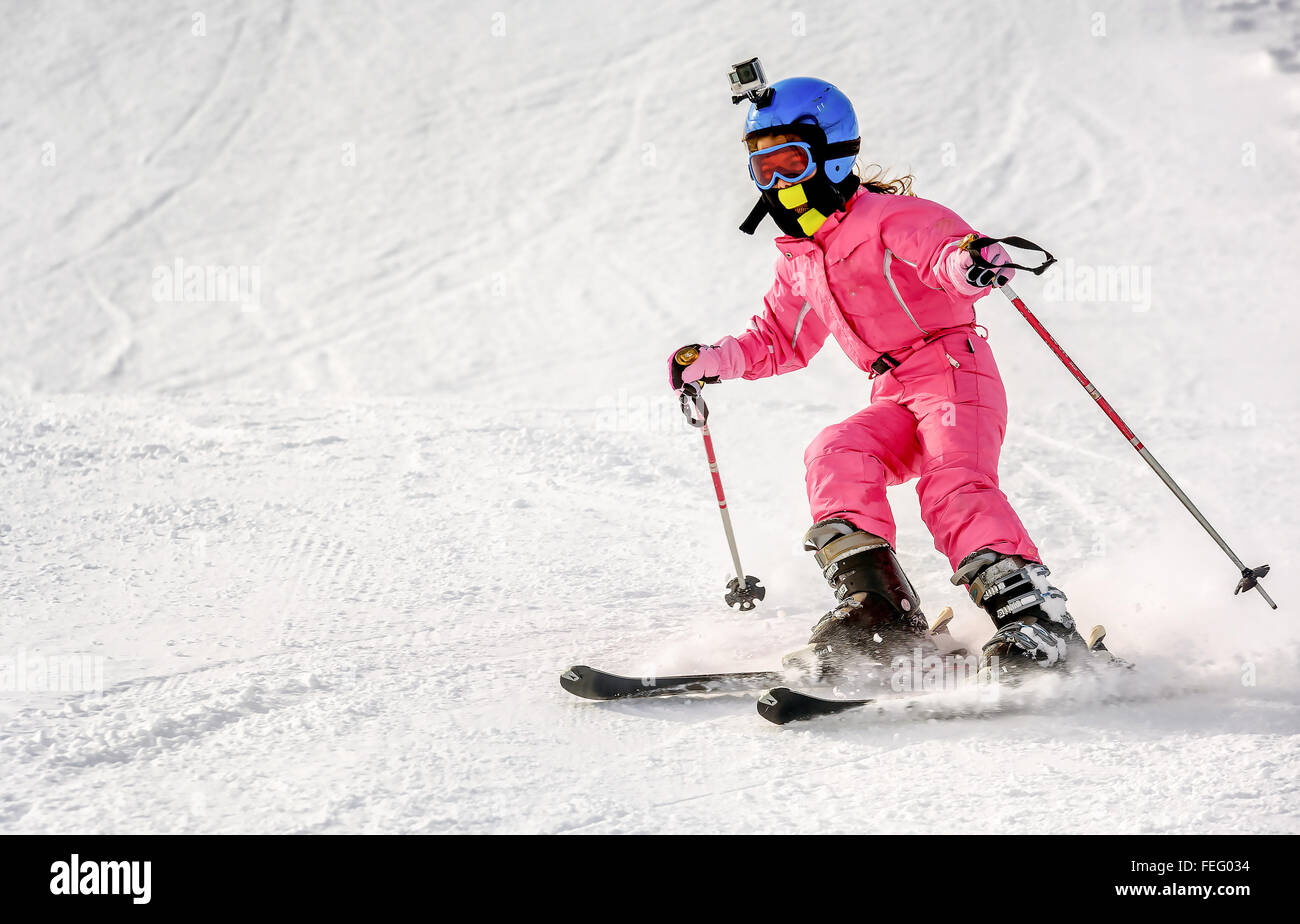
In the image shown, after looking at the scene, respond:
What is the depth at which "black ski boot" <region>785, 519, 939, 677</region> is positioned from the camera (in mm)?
3281

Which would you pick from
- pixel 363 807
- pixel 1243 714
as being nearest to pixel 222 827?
pixel 363 807

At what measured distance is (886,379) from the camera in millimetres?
3744

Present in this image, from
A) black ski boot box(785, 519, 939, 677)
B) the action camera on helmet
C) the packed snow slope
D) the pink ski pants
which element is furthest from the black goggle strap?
the packed snow slope

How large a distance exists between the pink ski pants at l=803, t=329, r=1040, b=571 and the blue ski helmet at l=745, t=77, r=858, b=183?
26.0 inches

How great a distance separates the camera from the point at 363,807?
248 centimetres

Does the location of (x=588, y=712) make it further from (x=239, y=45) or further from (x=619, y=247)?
(x=239, y=45)

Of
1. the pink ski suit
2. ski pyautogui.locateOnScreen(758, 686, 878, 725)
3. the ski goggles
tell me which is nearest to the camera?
ski pyautogui.locateOnScreen(758, 686, 878, 725)

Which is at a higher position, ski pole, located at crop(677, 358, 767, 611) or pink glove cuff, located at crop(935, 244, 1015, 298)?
pink glove cuff, located at crop(935, 244, 1015, 298)

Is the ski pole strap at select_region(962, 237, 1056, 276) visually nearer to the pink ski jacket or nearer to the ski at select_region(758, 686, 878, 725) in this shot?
the pink ski jacket

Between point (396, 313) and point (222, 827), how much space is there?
7370 millimetres

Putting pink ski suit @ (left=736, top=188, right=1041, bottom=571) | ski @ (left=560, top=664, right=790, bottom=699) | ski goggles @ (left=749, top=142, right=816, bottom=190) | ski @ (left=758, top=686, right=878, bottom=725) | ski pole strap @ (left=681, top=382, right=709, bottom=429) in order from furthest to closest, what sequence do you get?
1. ski pole strap @ (left=681, top=382, right=709, bottom=429)
2. ski goggles @ (left=749, top=142, right=816, bottom=190)
3. pink ski suit @ (left=736, top=188, right=1041, bottom=571)
4. ski @ (left=560, top=664, right=790, bottom=699)
5. ski @ (left=758, top=686, right=878, bottom=725)

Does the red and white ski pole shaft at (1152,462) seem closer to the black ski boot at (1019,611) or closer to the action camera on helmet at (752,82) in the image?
the black ski boot at (1019,611)

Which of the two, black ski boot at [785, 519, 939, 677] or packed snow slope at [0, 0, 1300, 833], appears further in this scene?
black ski boot at [785, 519, 939, 677]

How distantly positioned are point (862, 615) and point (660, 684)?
60cm
